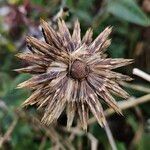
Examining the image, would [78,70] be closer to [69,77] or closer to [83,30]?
[69,77]

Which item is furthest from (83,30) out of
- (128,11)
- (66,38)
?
(66,38)

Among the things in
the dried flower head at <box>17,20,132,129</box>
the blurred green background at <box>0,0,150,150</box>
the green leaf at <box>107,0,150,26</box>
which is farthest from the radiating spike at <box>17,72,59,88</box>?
the green leaf at <box>107,0,150,26</box>

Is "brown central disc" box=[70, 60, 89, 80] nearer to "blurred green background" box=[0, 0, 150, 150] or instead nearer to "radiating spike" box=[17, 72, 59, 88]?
"radiating spike" box=[17, 72, 59, 88]

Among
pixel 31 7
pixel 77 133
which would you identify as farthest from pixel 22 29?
pixel 77 133

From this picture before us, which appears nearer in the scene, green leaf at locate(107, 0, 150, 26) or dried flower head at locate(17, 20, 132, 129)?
dried flower head at locate(17, 20, 132, 129)

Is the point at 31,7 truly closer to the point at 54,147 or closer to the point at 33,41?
the point at 54,147

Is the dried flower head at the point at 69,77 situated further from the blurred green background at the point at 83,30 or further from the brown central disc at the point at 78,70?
the blurred green background at the point at 83,30

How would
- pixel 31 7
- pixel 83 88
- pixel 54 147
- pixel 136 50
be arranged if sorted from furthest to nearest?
pixel 136 50
pixel 31 7
pixel 54 147
pixel 83 88

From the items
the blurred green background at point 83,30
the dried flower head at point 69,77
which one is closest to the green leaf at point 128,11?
the blurred green background at point 83,30
